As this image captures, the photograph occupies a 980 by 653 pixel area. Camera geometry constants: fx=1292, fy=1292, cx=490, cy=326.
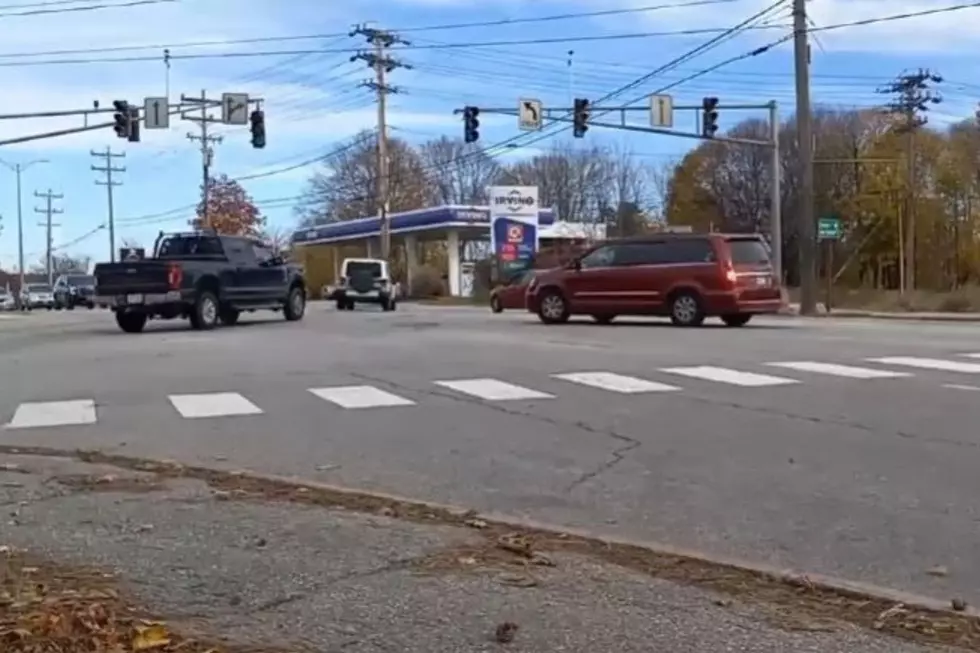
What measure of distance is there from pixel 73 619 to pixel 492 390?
29.6 feet

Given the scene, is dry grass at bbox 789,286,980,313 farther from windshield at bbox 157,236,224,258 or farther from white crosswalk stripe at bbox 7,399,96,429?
white crosswalk stripe at bbox 7,399,96,429

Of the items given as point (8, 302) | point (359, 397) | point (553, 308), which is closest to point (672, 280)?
point (553, 308)

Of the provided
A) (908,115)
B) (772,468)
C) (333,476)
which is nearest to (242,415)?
(333,476)

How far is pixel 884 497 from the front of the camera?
7816 millimetres

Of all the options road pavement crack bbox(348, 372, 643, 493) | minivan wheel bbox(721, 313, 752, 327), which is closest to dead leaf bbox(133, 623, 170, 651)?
road pavement crack bbox(348, 372, 643, 493)

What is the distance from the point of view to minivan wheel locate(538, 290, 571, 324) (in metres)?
27.5

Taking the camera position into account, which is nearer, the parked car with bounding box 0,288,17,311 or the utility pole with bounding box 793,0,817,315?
the utility pole with bounding box 793,0,817,315

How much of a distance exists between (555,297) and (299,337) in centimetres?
647

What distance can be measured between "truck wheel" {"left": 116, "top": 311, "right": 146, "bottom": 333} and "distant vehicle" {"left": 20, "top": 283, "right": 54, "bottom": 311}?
141 feet

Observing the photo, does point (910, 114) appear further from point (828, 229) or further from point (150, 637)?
point (150, 637)

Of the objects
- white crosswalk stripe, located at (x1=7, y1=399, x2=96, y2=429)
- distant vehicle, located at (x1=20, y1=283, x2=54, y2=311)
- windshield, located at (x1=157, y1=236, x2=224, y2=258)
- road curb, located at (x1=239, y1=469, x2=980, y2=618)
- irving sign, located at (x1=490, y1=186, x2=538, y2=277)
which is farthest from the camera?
distant vehicle, located at (x1=20, y1=283, x2=54, y2=311)

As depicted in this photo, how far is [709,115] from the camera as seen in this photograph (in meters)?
35.2

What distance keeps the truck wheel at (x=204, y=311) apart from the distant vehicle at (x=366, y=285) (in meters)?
19.6

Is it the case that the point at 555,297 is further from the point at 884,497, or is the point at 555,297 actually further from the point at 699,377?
the point at 884,497
